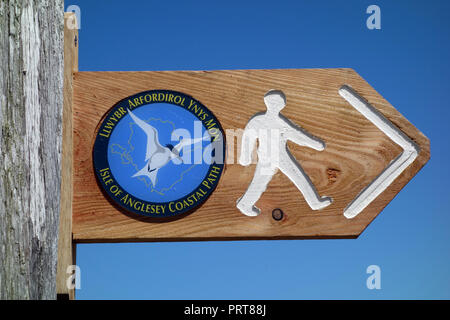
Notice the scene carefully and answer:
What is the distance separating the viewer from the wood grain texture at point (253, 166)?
91.2 inches

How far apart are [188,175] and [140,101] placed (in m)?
0.39

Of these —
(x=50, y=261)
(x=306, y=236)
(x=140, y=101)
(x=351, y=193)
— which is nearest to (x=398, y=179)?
(x=351, y=193)

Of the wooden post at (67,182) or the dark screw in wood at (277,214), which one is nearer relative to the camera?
the wooden post at (67,182)

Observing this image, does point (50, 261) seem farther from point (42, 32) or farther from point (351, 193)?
point (351, 193)

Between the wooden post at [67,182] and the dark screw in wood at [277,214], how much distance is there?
84 cm

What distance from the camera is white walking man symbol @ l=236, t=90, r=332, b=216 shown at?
2.37m

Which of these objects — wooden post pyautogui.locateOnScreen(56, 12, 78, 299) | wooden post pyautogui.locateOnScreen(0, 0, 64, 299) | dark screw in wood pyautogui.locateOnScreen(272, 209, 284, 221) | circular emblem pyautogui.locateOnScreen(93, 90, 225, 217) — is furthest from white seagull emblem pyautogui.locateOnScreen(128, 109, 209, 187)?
wooden post pyautogui.locateOnScreen(0, 0, 64, 299)

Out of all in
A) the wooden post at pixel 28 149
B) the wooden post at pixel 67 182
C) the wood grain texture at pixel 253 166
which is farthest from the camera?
the wood grain texture at pixel 253 166

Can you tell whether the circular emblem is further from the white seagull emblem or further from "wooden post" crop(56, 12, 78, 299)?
"wooden post" crop(56, 12, 78, 299)

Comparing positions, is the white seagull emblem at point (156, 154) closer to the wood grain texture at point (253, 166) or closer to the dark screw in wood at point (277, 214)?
the wood grain texture at point (253, 166)

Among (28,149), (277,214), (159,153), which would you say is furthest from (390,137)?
(28,149)

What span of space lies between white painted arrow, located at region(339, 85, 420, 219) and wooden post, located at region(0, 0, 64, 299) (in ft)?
4.29

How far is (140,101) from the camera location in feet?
7.95

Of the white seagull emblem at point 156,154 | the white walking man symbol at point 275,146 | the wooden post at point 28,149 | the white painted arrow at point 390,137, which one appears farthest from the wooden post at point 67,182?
the white painted arrow at point 390,137
